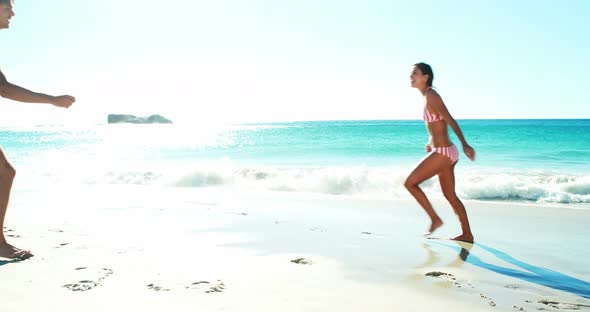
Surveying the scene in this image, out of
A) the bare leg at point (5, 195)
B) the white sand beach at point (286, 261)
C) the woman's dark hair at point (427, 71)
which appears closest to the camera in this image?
the white sand beach at point (286, 261)

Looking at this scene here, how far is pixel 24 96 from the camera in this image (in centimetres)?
340

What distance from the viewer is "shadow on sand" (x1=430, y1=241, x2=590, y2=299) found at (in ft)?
10.7

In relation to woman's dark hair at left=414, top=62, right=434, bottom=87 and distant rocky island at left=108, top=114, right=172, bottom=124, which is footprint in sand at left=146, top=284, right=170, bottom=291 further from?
distant rocky island at left=108, top=114, right=172, bottom=124

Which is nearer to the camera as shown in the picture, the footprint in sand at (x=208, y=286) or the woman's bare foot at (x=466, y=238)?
the footprint in sand at (x=208, y=286)

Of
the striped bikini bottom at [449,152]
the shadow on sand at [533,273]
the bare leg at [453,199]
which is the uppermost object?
the striped bikini bottom at [449,152]

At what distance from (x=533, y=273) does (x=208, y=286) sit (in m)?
2.64

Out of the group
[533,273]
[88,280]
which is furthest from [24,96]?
[533,273]

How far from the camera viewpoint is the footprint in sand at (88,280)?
293 cm

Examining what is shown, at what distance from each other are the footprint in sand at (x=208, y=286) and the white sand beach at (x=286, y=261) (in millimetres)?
13

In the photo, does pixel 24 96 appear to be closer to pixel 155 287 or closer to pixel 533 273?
pixel 155 287

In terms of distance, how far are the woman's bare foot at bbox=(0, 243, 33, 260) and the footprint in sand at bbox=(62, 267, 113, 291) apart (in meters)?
0.66

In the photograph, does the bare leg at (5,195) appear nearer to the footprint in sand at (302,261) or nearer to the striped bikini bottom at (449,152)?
the footprint in sand at (302,261)

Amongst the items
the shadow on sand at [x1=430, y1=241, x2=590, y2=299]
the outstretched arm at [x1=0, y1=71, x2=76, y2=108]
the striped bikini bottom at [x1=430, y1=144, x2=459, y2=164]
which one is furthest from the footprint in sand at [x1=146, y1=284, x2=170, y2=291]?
the striped bikini bottom at [x1=430, y1=144, x2=459, y2=164]

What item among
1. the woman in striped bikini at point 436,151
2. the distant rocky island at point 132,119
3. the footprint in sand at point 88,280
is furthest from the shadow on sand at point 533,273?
the distant rocky island at point 132,119
